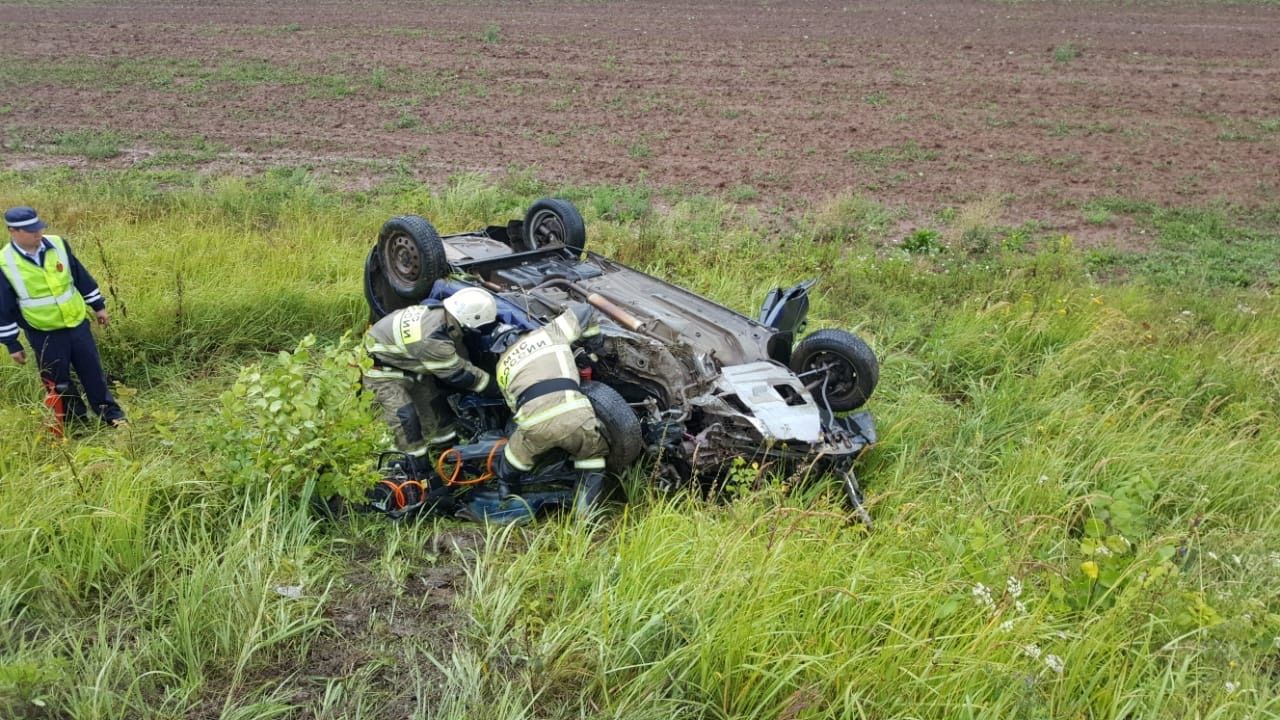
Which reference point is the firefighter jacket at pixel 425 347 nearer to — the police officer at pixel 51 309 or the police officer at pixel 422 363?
the police officer at pixel 422 363

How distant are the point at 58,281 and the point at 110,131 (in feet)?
30.6

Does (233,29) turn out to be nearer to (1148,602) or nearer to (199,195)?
(199,195)

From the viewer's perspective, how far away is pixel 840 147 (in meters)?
12.6

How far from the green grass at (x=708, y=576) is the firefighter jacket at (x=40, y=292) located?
573mm

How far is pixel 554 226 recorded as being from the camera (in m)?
6.73

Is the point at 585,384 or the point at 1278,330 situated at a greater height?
the point at 585,384

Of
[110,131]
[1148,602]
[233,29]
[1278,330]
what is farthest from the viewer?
[233,29]

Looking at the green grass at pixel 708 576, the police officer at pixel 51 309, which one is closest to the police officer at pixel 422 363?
the green grass at pixel 708 576

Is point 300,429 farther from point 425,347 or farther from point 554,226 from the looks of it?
point 554,226

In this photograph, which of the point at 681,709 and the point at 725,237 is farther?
the point at 725,237

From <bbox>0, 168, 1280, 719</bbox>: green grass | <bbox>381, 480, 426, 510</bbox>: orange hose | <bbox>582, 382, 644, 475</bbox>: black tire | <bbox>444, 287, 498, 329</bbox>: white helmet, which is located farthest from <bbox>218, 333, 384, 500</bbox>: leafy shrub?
<bbox>582, 382, 644, 475</bbox>: black tire

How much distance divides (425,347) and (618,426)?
4.11 ft

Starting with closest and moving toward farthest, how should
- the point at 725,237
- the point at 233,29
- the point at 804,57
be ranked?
the point at 725,237, the point at 804,57, the point at 233,29

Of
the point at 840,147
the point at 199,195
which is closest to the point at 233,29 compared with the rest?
the point at 199,195
